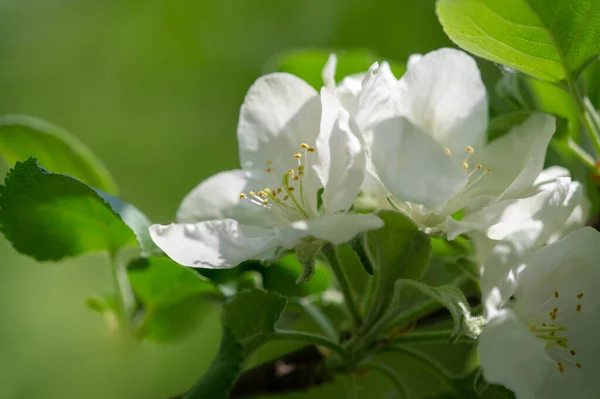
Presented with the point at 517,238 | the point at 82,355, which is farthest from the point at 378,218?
the point at 82,355

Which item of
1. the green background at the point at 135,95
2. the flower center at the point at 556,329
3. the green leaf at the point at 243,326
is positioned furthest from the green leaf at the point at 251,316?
the green background at the point at 135,95

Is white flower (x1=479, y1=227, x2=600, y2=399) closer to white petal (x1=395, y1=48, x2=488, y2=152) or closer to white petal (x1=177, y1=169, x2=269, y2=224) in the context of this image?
white petal (x1=395, y1=48, x2=488, y2=152)

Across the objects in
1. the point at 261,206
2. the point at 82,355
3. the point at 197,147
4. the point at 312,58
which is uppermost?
the point at 312,58

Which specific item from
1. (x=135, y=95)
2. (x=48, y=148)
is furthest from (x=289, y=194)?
(x=135, y=95)

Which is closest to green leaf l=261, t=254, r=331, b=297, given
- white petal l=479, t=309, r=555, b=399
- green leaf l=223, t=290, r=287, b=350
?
green leaf l=223, t=290, r=287, b=350

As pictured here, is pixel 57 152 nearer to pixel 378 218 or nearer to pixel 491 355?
pixel 378 218

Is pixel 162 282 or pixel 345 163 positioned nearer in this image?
pixel 345 163

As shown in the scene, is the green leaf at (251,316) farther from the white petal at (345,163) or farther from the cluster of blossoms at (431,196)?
the white petal at (345,163)

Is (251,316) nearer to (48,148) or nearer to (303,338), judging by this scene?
(303,338)

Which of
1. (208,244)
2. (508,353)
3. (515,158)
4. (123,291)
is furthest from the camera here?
(123,291)
